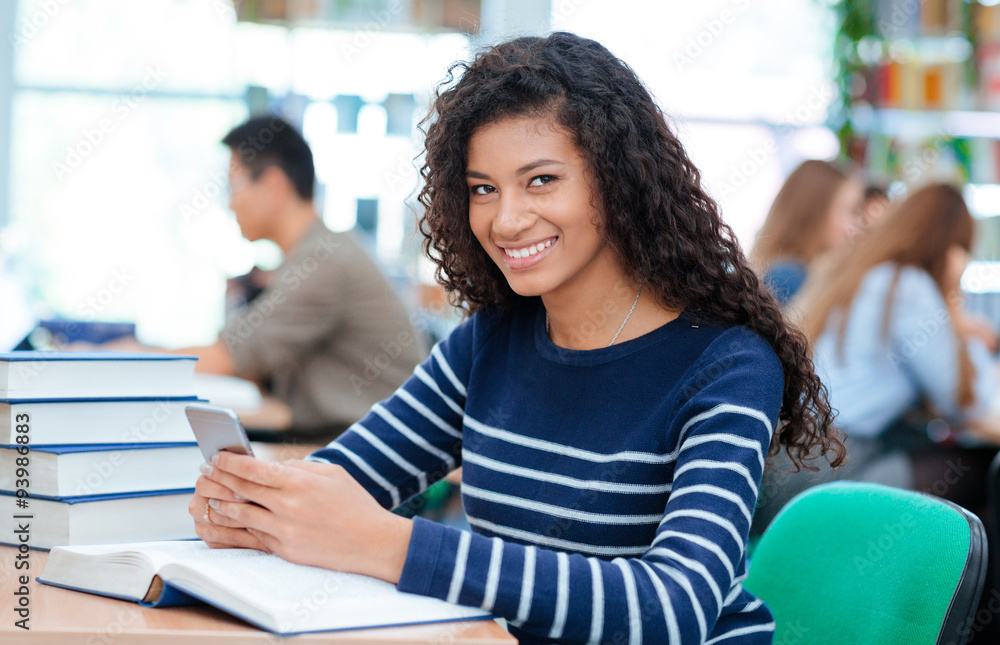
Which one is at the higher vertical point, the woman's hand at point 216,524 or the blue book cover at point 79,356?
the blue book cover at point 79,356

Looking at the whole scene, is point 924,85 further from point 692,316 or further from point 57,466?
point 57,466

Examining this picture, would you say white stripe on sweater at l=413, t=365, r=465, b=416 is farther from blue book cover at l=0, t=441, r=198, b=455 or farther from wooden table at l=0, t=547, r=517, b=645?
wooden table at l=0, t=547, r=517, b=645

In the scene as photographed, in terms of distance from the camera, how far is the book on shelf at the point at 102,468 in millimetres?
1032

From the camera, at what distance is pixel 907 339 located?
9.03 ft

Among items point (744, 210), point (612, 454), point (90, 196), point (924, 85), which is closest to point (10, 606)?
point (612, 454)

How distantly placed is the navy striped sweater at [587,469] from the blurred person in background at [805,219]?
218cm

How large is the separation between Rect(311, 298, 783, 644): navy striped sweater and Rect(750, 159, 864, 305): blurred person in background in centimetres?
218

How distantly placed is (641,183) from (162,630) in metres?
0.73

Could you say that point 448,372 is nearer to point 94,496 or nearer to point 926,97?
point 94,496

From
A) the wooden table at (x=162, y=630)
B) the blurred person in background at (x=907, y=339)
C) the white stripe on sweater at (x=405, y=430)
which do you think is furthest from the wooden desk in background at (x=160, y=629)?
the blurred person in background at (x=907, y=339)

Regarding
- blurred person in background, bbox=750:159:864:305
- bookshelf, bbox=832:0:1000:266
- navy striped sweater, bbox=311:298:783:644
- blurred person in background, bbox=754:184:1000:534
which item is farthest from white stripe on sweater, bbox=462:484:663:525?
bookshelf, bbox=832:0:1000:266

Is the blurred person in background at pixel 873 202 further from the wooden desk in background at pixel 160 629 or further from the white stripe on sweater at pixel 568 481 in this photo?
the wooden desk in background at pixel 160 629

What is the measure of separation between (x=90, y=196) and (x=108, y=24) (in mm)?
822

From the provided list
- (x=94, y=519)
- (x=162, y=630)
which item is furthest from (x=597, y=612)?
(x=94, y=519)
